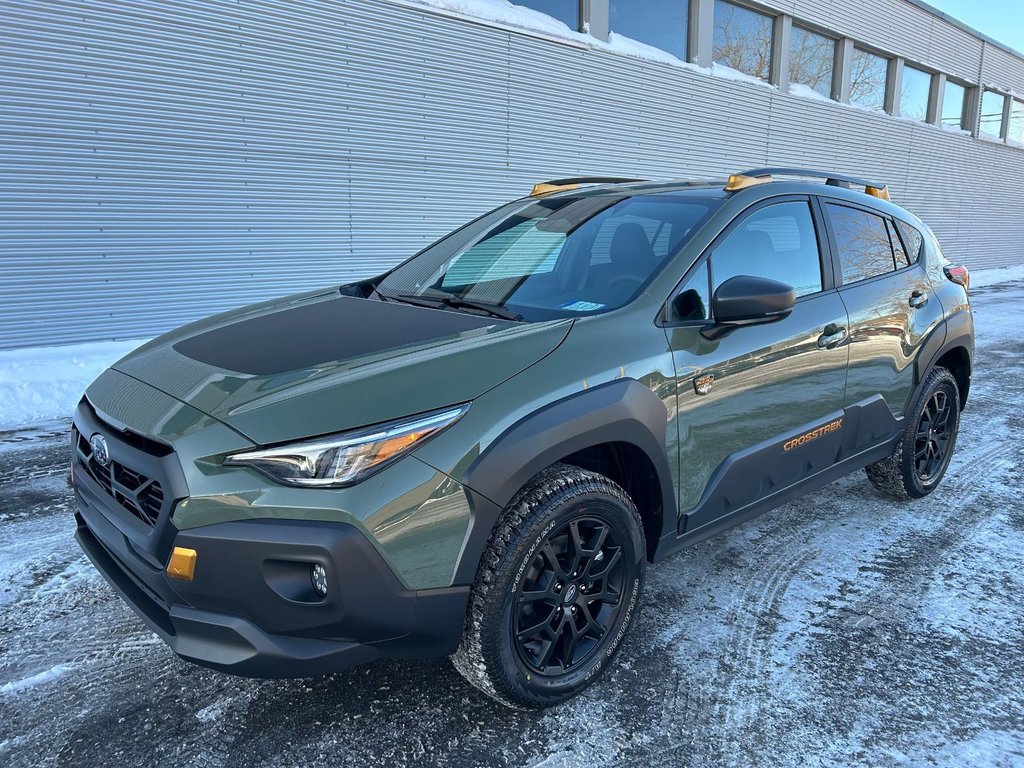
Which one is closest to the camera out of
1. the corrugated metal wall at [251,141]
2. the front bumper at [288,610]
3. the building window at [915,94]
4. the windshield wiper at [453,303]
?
the front bumper at [288,610]

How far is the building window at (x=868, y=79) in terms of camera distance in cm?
1766

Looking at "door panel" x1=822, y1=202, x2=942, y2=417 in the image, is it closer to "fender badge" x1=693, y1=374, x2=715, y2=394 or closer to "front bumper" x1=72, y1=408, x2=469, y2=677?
"fender badge" x1=693, y1=374, x2=715, y2=394

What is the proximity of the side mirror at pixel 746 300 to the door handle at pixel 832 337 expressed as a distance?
600 mm

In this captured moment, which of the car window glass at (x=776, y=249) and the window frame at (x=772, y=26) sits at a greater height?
the window frame at (x=772, y=26)

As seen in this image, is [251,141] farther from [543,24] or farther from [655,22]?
[655,22]

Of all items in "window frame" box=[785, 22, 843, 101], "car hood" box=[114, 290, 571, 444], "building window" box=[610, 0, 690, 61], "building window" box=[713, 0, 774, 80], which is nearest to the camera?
"car hood" box=[114, 290, 571, 444]

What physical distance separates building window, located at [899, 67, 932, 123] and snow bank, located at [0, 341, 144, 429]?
66.9 feet

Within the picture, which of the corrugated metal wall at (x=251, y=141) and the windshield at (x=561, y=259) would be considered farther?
the corrugated metal wall at (x=251, y=141)

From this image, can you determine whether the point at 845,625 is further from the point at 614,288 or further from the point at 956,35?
the point at 956,35

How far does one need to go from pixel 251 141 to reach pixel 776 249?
253 inches

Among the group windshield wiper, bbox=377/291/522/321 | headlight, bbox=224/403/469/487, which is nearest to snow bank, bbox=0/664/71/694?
headlight, bbox=224/403/469/487

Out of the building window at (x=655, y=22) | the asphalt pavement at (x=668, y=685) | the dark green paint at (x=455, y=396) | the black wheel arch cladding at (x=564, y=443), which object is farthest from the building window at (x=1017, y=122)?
the black wheel arch cladding at (x=564, y=443)

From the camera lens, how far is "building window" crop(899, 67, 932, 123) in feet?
64.0

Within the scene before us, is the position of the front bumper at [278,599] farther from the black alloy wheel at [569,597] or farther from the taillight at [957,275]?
the taillight at [957,275]
